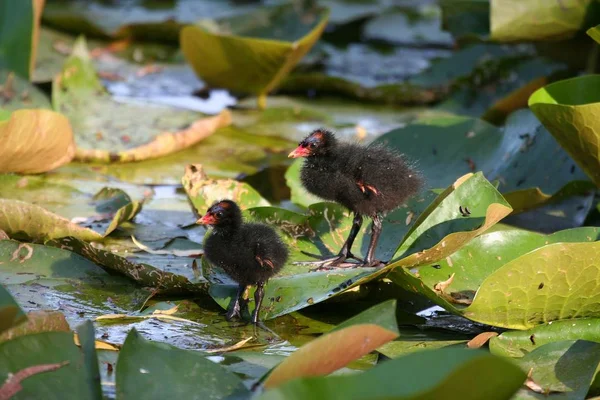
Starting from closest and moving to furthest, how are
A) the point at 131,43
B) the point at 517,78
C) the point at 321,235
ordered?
the point at 321,235, the point at 517,78, the point at 131,43

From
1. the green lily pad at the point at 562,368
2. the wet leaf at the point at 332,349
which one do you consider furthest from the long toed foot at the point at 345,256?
the wet leaf at the point at 332,349

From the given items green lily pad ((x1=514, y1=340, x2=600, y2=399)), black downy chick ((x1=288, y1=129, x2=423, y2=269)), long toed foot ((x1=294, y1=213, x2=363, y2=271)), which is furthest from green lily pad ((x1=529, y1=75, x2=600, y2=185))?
green lily pad ((x1=514, y1=340, x2=600, y2=399))

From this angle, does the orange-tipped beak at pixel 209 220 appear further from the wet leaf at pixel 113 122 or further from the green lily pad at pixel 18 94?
the green lily pad at pixel 18 94

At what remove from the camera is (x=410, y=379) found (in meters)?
2.02

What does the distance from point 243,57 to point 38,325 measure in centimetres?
367

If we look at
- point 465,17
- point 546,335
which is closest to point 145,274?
point 546,335

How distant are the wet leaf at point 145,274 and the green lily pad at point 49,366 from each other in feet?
2.77

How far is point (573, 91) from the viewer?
3955 mm

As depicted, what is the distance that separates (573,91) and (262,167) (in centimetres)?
192

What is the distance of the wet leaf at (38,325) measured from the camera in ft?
8.28

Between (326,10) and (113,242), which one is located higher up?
(326,10)

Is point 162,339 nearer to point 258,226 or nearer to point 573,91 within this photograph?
point 258,226

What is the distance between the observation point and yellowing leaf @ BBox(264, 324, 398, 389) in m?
2.38

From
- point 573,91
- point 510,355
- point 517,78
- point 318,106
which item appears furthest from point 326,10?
point 510,355
